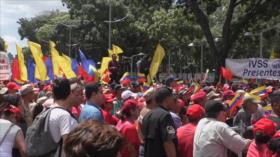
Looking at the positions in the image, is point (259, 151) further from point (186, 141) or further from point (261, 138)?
point (186, 141)

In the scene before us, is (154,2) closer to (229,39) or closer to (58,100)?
(229,39)

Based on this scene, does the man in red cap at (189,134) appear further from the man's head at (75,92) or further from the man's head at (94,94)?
the man's head at (75,92)

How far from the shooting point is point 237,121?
8328mm

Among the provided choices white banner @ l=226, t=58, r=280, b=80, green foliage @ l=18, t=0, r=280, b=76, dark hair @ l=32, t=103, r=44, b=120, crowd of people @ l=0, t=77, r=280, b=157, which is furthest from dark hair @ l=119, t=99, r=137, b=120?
green foliage @ l=18, t=0, r=280, b=76

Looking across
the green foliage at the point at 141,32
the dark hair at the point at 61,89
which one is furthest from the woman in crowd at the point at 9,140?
the green foliage at the point at 141,32

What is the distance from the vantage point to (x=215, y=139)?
5629 millimetres

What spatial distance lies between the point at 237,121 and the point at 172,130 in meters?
2.85

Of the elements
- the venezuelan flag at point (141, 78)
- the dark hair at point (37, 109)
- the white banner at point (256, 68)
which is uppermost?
the dark hair at point (37, 109)

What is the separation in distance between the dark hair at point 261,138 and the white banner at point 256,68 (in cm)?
990

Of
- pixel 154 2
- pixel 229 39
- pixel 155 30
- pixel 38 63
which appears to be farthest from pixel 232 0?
pixel 155 30

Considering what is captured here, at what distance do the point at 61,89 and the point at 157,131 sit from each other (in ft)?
3.84

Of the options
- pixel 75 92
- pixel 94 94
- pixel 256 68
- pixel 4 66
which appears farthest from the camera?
pixel 256 68

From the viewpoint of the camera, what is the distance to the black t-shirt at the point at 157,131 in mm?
5715

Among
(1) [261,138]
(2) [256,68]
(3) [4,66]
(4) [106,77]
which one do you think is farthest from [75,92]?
(4) [106,77]
